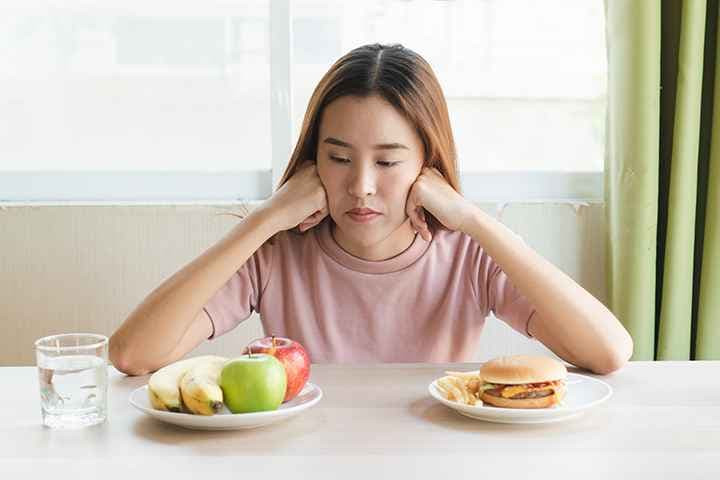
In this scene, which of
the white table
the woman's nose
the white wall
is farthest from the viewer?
the white wall

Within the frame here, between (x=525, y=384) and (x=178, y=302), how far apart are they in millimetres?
590

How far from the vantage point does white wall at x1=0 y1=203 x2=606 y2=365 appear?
2.35 metres

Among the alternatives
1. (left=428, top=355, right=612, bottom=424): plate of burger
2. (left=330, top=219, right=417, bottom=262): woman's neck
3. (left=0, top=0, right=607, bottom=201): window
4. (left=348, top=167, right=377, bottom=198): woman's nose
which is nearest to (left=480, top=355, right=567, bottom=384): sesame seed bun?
(left=428, top=355, right=612, bottom=424): plate of burger

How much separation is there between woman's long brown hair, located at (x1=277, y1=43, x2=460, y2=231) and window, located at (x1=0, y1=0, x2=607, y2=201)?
657 mm

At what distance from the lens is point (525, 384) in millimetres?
1229

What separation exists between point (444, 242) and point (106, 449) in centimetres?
84

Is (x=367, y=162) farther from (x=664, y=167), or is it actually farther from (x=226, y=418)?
(x=664, y=167)

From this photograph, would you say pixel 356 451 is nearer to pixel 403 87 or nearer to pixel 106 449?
pixel 106 449

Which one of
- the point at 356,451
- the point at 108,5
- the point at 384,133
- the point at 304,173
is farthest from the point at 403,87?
the point at 108,5

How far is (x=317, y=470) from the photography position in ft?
3.43

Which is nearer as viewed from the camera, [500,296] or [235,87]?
[500,296]

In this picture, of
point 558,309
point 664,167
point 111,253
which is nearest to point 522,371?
point 558,309

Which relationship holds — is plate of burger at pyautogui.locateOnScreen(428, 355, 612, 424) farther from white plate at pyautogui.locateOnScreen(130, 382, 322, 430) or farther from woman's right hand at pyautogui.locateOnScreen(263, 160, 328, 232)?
woman's right hand at pyautogui.locateOnScreen(263, 160, 328, 232)

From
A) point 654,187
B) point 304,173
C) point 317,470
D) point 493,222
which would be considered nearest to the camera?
point 317,470
